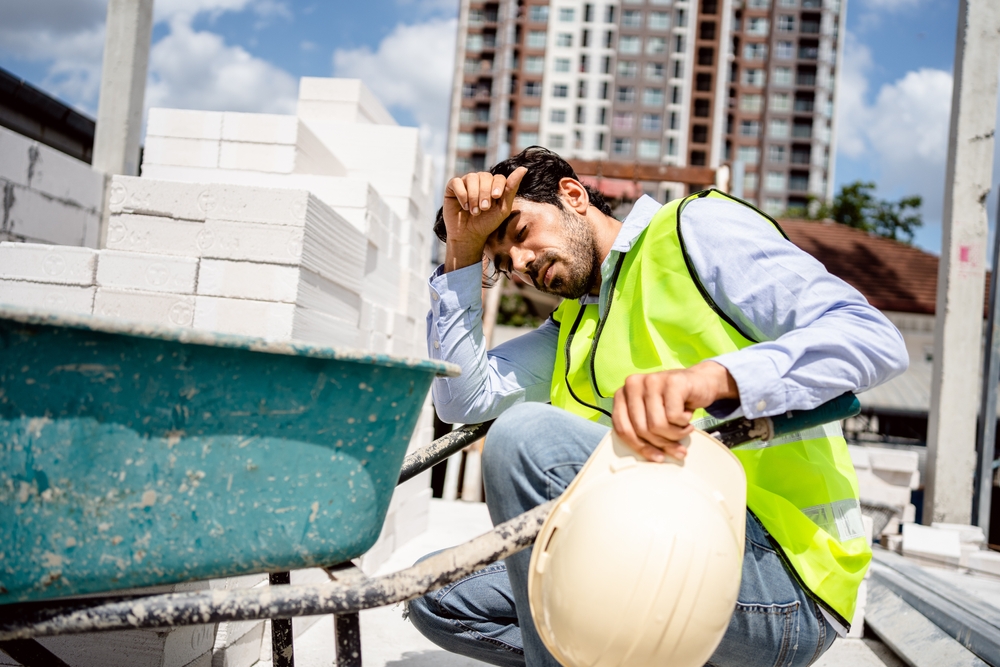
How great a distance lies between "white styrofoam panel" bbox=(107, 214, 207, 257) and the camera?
2195 mm

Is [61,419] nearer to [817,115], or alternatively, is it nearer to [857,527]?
[857,527]

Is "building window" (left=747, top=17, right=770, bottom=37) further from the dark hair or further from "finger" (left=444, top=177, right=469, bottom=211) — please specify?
"finger" (left=444, top=177, right=469, bottom=211)

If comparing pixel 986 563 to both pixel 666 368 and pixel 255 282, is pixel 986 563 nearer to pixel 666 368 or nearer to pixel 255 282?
pixel 666 368

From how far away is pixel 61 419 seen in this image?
3.04ft

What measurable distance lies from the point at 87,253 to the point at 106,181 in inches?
90.6

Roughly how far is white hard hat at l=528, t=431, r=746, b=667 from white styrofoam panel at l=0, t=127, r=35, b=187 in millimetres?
3209

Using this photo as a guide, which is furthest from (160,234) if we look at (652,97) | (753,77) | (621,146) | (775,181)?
(753,77)

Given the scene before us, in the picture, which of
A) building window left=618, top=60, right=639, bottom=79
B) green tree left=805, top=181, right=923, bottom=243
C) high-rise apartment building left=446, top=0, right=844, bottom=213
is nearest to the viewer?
green tree left=805, top=181, right=923, bottom=243

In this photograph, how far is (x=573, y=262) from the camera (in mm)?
1872

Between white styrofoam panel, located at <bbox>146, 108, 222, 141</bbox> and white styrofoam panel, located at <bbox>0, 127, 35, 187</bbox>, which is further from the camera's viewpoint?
white styrofoam panel, located at <bbox>0, 127, 35, 187</bbox>

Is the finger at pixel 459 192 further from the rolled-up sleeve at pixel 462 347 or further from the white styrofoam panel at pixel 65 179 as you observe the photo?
the white styrofoam panel at pixel 65 179

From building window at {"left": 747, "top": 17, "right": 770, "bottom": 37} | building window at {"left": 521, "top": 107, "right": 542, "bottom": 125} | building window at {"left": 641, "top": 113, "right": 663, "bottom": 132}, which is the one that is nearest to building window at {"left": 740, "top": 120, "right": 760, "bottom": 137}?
building window at {"left": 747, "top": 17, "right": 770, "bottom": 37}

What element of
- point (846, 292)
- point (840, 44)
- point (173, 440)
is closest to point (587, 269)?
point (846, 292)

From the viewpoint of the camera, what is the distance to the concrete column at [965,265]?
526 centimetres
